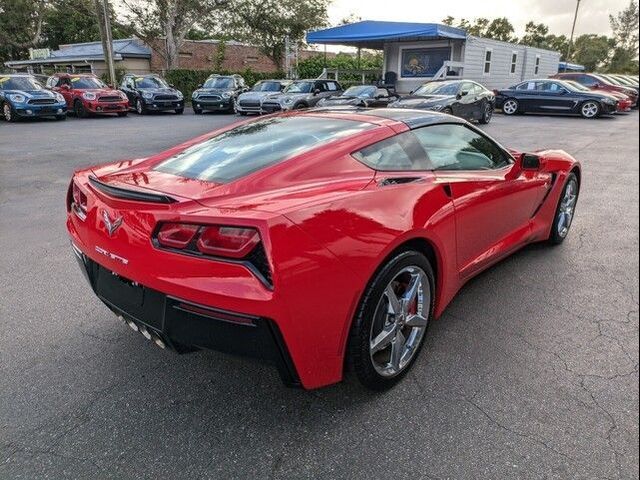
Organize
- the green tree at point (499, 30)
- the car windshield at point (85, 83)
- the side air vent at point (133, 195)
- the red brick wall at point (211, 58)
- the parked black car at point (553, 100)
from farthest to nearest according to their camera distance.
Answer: the green tree at point (499, 30), the red brick wall at point (211, 58), the car windshield at point (85, 83), the parked black car at point (553, 100), the side air vent at point (133, 195)

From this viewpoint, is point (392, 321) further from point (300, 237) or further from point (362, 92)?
point (362, 92)

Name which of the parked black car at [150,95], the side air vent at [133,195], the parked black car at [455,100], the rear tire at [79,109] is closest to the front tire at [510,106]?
the parked black car at [455,100]

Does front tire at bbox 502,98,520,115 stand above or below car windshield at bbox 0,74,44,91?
below

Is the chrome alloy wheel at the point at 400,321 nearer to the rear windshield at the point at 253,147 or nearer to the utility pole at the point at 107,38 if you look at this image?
the rear windshield at the point at 253,147

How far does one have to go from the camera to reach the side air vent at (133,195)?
2160 mm

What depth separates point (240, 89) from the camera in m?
22.2

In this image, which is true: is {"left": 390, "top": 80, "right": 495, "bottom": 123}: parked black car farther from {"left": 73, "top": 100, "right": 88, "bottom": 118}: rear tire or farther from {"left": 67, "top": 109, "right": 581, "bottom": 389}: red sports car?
{"left": 73, "top": 100, "right": 88, "bottom": 118}: rear tire

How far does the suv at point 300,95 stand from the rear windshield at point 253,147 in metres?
14.7

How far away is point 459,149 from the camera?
3.32 metres

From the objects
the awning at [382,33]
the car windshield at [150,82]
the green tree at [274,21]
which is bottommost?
the car windshield at [150,82]

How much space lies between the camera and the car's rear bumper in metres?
1.95

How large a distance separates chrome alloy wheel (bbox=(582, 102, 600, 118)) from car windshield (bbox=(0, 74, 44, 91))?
20.3m

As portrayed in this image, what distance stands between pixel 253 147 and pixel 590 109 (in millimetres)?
19325

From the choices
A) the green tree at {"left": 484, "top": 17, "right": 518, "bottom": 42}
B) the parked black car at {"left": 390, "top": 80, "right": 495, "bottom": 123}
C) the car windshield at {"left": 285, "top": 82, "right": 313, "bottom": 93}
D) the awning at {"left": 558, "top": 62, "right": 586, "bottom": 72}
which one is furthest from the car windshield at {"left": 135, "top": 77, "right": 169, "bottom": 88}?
the green tree at {"left": 484, "top": 17, "right": 518, "bottom": 42}
